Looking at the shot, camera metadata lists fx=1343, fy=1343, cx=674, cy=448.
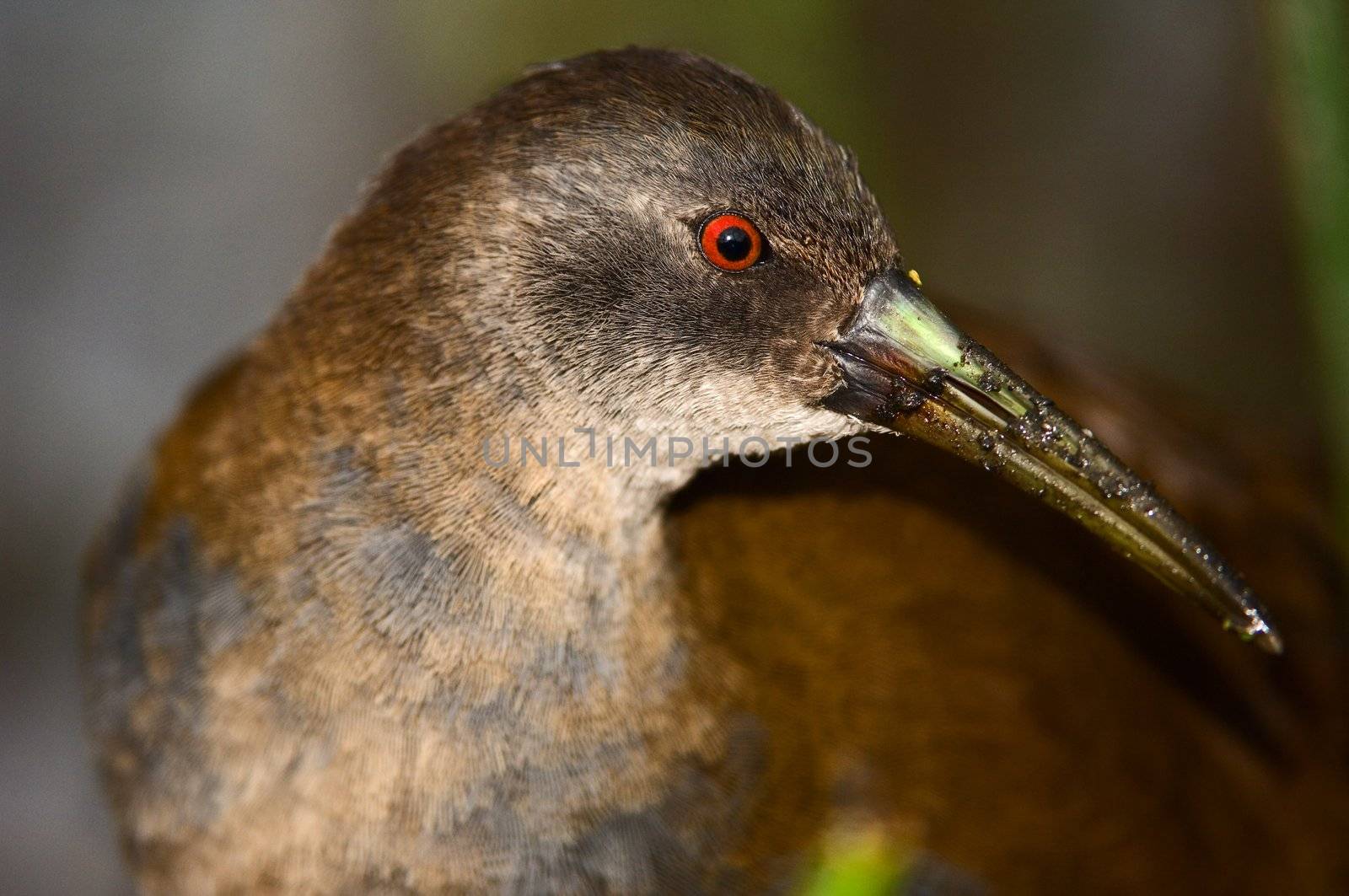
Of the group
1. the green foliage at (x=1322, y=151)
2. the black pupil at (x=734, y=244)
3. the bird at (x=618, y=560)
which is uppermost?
the green foliage at (x=1322, y=151)

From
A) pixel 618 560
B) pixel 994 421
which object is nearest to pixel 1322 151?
pixel 994 421

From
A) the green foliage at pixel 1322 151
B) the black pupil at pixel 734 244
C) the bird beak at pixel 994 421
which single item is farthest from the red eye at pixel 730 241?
the green foliage at pixel 1322 151

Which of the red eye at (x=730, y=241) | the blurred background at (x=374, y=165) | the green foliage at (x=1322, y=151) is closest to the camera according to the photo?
the green foliage at (x=1322, y=151)

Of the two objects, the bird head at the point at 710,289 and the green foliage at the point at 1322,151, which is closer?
the green foliage at the point at 1322,151

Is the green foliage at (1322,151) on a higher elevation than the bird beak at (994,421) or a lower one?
higher

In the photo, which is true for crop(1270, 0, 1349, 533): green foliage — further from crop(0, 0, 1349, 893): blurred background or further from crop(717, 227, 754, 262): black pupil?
crop(0, 0, 1349, 893): blurred background

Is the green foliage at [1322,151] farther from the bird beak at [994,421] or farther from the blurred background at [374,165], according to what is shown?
the blurred background at [374,165]

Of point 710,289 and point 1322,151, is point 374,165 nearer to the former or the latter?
point 710,289

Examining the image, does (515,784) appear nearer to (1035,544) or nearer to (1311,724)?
(1035,544)
